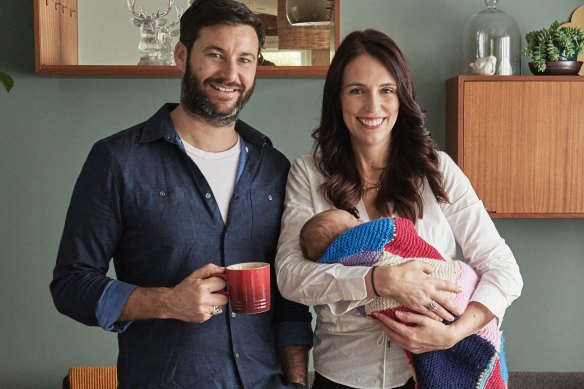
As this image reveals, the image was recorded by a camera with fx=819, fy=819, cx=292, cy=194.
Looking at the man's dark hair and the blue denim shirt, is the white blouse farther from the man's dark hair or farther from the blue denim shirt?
the man's dark hair

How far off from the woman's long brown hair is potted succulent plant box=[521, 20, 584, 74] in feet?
3.65

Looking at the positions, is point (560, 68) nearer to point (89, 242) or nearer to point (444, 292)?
point (444, 292)

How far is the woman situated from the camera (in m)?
1.80

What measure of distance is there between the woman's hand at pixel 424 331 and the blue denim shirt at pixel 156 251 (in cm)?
35

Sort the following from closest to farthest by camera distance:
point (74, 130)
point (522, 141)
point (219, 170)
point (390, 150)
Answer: point (219, 170), point (390, 150), point (522, 141), point (74, 130)

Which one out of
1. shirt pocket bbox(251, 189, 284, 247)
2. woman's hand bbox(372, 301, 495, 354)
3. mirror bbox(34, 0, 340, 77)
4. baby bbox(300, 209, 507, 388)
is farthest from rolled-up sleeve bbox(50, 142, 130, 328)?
mirror bbox(34, 0, 340, 77)

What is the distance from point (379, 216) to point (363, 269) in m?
0.25

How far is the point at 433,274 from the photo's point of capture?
182 centimetres

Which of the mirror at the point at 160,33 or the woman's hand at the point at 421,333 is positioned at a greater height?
the mirror at the point at 160,33

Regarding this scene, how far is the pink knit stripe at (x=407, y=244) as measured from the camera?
182 cm

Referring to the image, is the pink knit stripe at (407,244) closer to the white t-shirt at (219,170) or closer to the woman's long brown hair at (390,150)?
the woman's long brown hair at (390,150)

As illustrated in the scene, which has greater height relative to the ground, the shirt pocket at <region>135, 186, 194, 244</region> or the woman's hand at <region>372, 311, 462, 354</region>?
the shirt pocket at <region>135, 186, 194, 244</region>

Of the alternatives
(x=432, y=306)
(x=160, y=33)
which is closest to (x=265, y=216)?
(x=432, y=306)

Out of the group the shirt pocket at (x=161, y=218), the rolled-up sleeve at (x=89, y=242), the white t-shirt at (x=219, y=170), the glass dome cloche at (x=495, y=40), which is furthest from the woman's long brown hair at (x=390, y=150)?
the glass dome cloche at (x=495, y=40)
